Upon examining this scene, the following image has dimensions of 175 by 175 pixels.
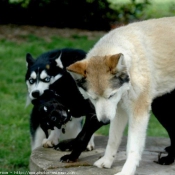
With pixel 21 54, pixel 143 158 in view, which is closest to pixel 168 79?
pixel 143 158

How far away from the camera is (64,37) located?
1289 centimetres

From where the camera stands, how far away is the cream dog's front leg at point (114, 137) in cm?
517

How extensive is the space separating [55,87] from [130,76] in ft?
4.80

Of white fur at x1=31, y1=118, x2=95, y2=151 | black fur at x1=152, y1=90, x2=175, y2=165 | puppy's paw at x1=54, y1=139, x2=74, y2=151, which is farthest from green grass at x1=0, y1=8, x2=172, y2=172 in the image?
black fur at x1=152, y1=90, x2=175, y2=165

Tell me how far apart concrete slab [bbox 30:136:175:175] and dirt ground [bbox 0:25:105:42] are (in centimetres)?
706

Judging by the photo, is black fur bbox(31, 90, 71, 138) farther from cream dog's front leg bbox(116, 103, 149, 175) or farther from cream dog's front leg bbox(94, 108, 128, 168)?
cream dog's front leg bbox(116, 103, 149, 175)

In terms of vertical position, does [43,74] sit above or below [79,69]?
below

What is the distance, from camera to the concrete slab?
5129mm

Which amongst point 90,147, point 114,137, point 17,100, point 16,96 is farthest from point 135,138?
point 16,96

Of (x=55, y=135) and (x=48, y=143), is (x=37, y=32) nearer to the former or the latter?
(x=55, y=135)

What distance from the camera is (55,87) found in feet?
20.0

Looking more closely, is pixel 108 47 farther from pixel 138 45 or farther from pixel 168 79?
pixel 168 79

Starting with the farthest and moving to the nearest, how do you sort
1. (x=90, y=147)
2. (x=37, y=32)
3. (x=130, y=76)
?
(x=37, y=32)
(x=90, y=147)
(x=130, y=76)

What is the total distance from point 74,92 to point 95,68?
4.48 ft
